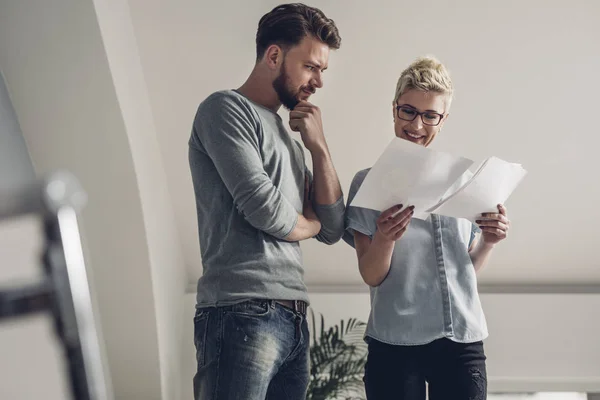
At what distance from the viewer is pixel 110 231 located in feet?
10.0

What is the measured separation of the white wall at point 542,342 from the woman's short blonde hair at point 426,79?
8.53 ft

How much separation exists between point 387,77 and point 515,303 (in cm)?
172

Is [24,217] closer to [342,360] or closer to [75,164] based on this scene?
[75,164]

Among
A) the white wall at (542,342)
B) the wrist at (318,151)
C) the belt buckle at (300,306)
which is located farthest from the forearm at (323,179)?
the white wall at (542,342)

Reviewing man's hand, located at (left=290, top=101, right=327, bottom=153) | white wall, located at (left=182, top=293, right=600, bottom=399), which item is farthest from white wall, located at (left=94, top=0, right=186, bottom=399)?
man's hand, located at (left=290, top=101, right=327, bottom=153)

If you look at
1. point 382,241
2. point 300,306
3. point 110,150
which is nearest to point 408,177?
point 382,241

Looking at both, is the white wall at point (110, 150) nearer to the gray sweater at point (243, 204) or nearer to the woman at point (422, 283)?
the gray sweater at point (243, 204)

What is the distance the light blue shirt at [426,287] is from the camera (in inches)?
58.6

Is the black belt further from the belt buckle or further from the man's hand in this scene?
the man's hand

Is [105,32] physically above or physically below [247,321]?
above

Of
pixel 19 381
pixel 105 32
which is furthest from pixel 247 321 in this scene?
pixel 105 32

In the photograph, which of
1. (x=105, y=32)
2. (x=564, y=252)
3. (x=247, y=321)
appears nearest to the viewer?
(x=247, y=321)

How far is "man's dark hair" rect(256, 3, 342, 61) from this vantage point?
152 centimetres

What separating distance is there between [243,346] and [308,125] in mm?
514
